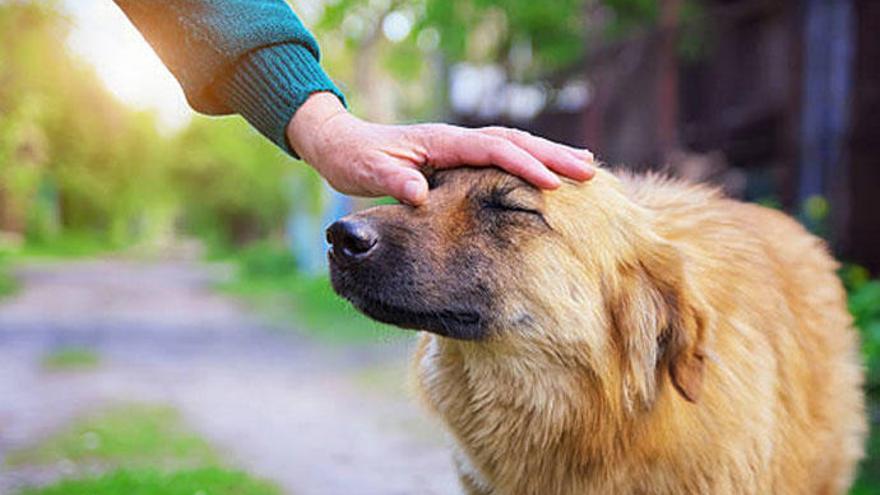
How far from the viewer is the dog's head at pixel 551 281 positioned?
2566mm

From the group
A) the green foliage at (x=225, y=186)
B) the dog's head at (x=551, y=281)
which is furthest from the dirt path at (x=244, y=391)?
the green foliage at (x=225, y=186)

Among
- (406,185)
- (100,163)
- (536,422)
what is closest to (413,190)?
(406,185)

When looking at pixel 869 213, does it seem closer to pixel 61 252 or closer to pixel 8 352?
pixel 8 352

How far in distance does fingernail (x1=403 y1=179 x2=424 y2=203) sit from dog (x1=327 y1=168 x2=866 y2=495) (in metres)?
0.06

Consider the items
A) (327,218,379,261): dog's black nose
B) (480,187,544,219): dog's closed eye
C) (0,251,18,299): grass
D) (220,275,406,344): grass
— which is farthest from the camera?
(0,251,18,299): grass

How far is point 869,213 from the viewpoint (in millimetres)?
8430

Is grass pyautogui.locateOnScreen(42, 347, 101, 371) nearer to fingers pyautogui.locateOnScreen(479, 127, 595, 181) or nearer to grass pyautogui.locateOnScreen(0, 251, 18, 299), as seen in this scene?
grass pyautogui.locateOnScreen(0, 251, 18, 299)

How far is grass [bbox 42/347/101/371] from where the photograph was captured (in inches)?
340

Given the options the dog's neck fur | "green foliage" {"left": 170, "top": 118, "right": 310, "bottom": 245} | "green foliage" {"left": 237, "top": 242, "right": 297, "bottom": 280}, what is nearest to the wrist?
the dog's neck fur

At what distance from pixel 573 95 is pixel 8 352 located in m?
8.25

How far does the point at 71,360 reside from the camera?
902cm

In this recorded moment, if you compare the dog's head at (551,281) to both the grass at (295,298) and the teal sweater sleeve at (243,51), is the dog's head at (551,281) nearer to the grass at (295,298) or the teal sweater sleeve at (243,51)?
the teal sweater sleeve at (243,51)

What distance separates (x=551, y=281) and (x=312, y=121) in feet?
2.69

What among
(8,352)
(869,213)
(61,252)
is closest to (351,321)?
(8,352)
